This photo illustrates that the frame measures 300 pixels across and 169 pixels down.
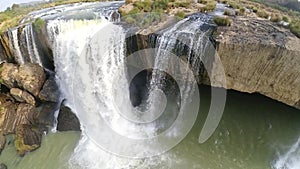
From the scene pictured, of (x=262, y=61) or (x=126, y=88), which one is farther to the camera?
(x=126, y=88)

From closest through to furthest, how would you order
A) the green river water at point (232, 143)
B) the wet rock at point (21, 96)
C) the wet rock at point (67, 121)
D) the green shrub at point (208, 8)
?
the green river water at point (232, 143) < the wet rock at point (67, 121) < the wet rock at point (21, 96) < the green shrub at point (208, 8)

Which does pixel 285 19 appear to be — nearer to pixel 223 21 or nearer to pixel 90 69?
pixel 223 21

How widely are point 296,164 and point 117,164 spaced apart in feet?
17.5

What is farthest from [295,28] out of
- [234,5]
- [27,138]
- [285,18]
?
Answer: [27,138]

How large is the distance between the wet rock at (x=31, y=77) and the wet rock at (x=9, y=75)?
0.19m

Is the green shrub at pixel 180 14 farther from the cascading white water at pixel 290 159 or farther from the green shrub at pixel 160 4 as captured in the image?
the cascading white water at pixel 290 159

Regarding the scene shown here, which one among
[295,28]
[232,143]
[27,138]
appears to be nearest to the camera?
[295,28]

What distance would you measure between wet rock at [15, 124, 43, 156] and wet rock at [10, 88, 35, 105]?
1.09 m

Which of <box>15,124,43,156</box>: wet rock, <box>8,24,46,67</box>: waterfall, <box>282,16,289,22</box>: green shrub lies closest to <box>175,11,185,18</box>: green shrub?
<box>282,16,289,22</box>: green shrub

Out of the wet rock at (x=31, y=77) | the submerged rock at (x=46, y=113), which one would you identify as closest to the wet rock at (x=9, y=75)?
the wet rock at (x=31, y=77)

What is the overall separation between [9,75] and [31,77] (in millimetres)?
818

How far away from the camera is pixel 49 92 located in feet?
36.9

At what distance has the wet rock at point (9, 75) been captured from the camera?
36.1 feet

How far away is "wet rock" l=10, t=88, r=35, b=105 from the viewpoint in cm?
1094
